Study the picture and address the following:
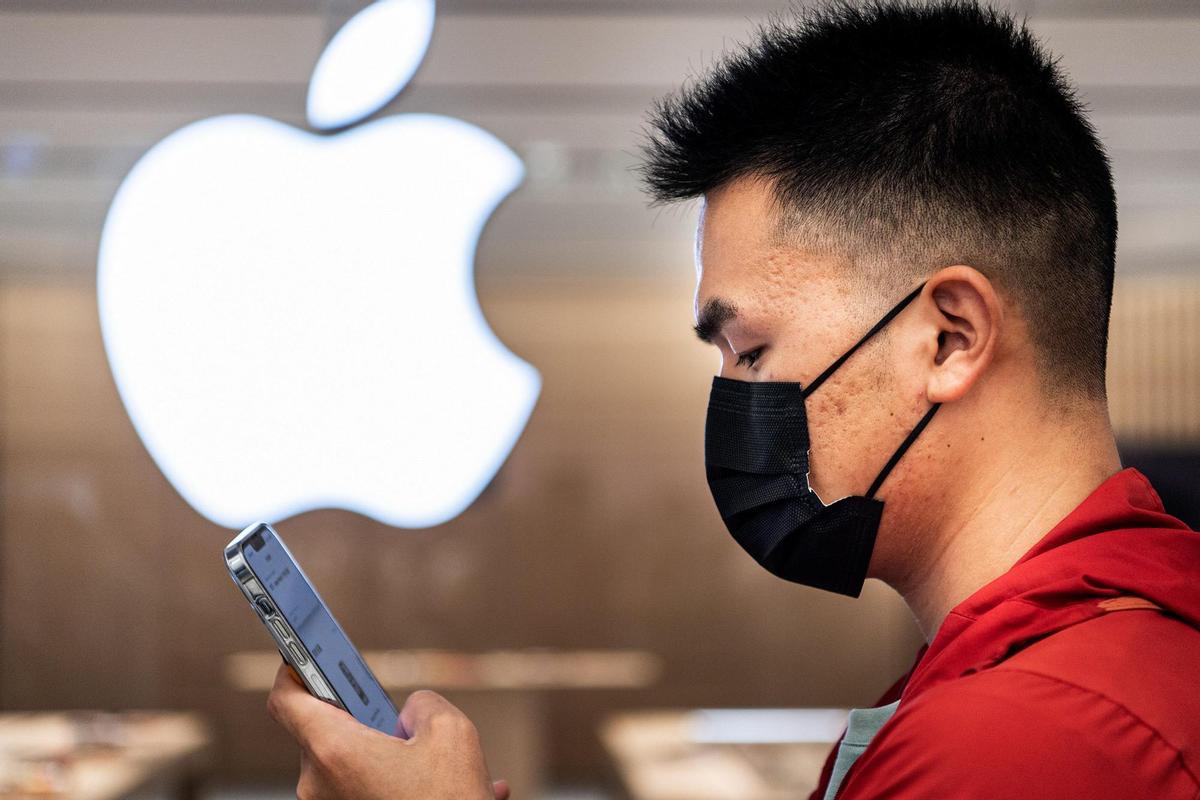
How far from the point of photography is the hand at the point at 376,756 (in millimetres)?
893

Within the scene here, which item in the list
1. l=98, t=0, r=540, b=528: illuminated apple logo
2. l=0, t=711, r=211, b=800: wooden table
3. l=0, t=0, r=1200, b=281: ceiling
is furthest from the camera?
l=0, t=711, r=211, b=800: wooden table

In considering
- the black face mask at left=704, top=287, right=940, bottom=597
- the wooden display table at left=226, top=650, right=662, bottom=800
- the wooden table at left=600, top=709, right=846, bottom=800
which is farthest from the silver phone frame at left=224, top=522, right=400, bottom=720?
the wooden table at left=600, top=709, right=846, bottom=800

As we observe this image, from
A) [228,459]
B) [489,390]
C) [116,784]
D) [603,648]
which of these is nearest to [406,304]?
[489,390]

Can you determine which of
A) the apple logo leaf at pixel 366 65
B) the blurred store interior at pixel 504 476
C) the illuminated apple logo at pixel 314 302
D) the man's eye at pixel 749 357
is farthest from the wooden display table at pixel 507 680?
the man's eye at pixel 749 357

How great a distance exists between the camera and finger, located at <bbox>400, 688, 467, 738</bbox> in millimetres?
960

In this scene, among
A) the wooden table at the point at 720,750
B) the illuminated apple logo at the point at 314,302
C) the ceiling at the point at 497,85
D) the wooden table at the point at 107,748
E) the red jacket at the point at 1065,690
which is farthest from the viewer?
the wooden table at the point at 720,750

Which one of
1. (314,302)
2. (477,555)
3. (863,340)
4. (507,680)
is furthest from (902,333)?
(507,680)

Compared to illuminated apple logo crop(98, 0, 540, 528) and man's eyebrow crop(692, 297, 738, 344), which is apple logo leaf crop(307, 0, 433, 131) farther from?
man's eyebrow crop(692, 297, 738, 344)

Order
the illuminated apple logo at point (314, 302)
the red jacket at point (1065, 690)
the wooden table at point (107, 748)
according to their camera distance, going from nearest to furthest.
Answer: the red jacket at point (1065, 690) < the illuminated apple logo at point (314, 302) < the wooden table at point (107, 748)

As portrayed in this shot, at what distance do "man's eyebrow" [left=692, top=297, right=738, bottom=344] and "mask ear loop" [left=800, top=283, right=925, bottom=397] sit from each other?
95 mm

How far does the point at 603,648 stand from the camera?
9.65ft

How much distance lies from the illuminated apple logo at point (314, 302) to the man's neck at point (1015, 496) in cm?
183

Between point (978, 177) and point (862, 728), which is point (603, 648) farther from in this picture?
point (978, 177)

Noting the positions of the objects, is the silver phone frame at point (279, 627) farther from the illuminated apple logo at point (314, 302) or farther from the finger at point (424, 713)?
the illuminated apple logo at point (314, 302)
